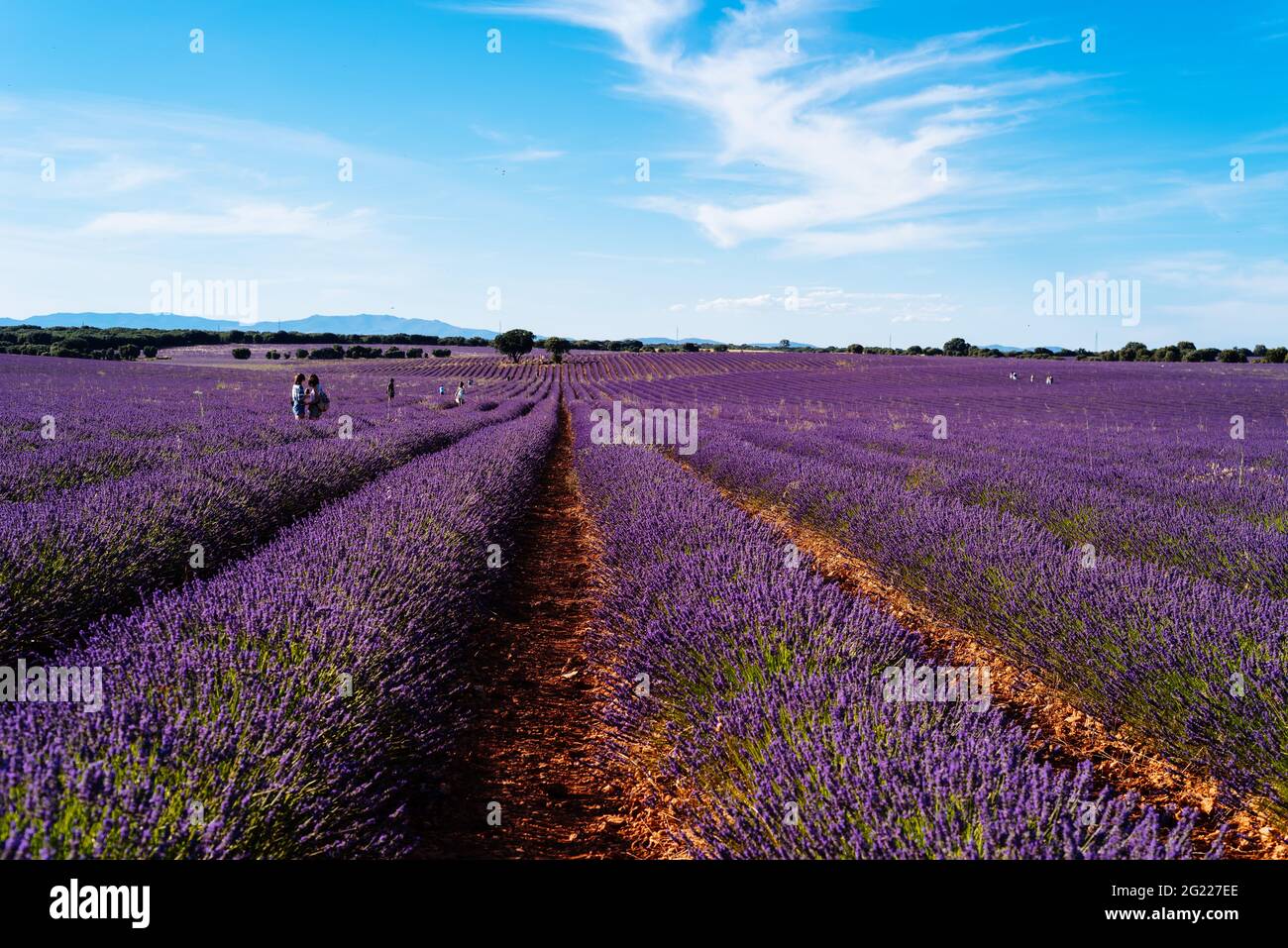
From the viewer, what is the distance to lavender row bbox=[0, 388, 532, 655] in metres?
2.58

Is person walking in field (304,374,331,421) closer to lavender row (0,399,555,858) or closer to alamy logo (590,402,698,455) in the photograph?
alamy logo (590,402,698,455)

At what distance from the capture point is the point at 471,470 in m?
5.79

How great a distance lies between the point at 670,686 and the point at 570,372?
157ft

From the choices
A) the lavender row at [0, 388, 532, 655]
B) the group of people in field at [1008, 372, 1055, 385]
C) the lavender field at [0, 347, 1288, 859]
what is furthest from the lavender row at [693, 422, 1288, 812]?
the group of people in field at [1008, 372, 1055, 385]

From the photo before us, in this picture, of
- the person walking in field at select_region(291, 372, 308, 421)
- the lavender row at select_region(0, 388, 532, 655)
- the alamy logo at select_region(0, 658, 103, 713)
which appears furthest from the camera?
the person walking in field at select_region(291, 372, 308, 421)

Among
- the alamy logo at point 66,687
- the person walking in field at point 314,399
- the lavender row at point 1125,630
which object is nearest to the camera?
the alamy logo at point 66,687

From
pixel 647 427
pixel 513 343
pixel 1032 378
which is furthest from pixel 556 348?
pixel 647 427

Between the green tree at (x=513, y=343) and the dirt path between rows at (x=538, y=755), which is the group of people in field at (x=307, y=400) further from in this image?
the green tree at (x=513, y=343)

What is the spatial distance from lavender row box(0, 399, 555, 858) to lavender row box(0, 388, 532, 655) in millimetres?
623

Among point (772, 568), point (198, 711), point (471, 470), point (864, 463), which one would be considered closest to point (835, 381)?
point (864, 463)

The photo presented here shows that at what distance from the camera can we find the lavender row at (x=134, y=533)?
2.58 meters

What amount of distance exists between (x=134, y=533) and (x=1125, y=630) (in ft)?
14.9

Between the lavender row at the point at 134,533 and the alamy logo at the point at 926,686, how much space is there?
9.84 feet

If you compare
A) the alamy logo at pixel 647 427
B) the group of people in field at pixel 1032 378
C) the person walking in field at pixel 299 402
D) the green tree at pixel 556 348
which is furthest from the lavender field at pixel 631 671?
the green tree at pixel 556 348
